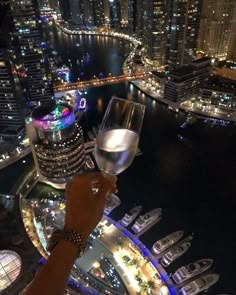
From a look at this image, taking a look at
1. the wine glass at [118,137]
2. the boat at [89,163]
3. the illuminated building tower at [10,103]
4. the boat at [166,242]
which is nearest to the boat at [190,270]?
the boat at [166,242]

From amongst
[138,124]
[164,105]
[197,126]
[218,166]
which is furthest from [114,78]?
[138,124]

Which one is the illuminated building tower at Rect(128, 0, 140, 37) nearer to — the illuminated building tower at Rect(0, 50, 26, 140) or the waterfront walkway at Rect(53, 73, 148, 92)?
the waterfront walkway at Rect(53, 73, 148, 92)

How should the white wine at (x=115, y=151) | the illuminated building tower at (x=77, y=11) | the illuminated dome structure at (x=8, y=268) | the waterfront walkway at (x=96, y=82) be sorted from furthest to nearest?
the illuminated building tower at (x=77, y=11), the waterfront walkway at (x=96, y=82), the illuminated dome structure at (x=8, y=268), the white wine at (x=115, y=151)

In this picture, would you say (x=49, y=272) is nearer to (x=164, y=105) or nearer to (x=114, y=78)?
(x=164, y=105)

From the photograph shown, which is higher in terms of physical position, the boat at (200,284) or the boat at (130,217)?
the boat at (130,217)

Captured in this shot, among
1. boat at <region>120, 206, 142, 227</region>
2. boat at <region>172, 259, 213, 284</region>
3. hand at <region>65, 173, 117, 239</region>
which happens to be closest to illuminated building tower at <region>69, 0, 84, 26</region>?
boat at <region>120, 206, 142, 227</region>

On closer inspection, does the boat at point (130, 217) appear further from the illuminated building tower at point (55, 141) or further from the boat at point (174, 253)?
the illuminated building tower at point (55, 141)
